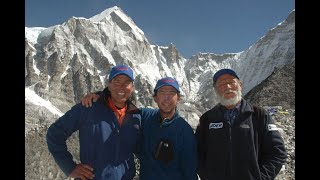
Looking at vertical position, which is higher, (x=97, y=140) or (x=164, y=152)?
(x=97, y=140)

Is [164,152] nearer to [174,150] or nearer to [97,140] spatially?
[174,150]

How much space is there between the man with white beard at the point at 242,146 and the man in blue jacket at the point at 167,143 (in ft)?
0.79

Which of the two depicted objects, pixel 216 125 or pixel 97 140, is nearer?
pixel 97 140

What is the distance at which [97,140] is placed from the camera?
4953 mm

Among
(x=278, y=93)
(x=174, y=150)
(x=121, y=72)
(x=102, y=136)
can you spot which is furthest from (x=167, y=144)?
(x=278, y=93)

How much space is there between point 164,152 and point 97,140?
2.50ft

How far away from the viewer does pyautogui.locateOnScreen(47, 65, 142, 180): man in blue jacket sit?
4.95 m

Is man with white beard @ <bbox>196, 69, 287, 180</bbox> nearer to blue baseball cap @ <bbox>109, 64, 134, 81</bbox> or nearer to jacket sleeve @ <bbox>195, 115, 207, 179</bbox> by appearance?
jacket sleeve @ <bbox>195, 115, 207, 179</bbox>
